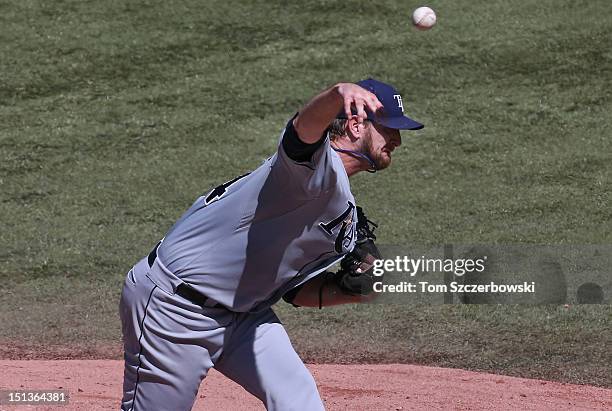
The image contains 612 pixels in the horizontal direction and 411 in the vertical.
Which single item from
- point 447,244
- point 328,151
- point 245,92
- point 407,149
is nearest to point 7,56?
point 245,92

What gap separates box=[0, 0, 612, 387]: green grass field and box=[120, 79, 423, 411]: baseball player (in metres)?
2.79

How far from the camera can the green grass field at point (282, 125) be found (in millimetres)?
6484

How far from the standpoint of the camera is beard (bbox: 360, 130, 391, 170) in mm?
3141

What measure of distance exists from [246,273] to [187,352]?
0.33 m

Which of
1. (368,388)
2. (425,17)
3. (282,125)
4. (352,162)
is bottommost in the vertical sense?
(368,388)

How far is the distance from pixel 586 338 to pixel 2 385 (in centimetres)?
358

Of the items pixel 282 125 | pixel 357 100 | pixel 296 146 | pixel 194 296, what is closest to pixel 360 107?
pixel 357 100

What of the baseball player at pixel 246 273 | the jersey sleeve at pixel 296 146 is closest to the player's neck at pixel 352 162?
the baseball player at pixel 246 273

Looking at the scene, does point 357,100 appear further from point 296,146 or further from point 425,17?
point 425,17

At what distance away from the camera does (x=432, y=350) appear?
621 centimetres

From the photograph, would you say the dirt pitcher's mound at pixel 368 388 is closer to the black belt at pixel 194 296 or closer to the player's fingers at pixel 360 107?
the black belt at pixel 194 296

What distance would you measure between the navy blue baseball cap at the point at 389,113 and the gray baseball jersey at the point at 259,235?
184mm

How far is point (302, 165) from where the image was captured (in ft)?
9.48

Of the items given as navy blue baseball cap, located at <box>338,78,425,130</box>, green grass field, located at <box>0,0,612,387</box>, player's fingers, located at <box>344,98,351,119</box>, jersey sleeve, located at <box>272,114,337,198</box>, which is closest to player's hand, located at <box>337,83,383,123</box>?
player's fingers, located at <box>344,98,351,119</box>
